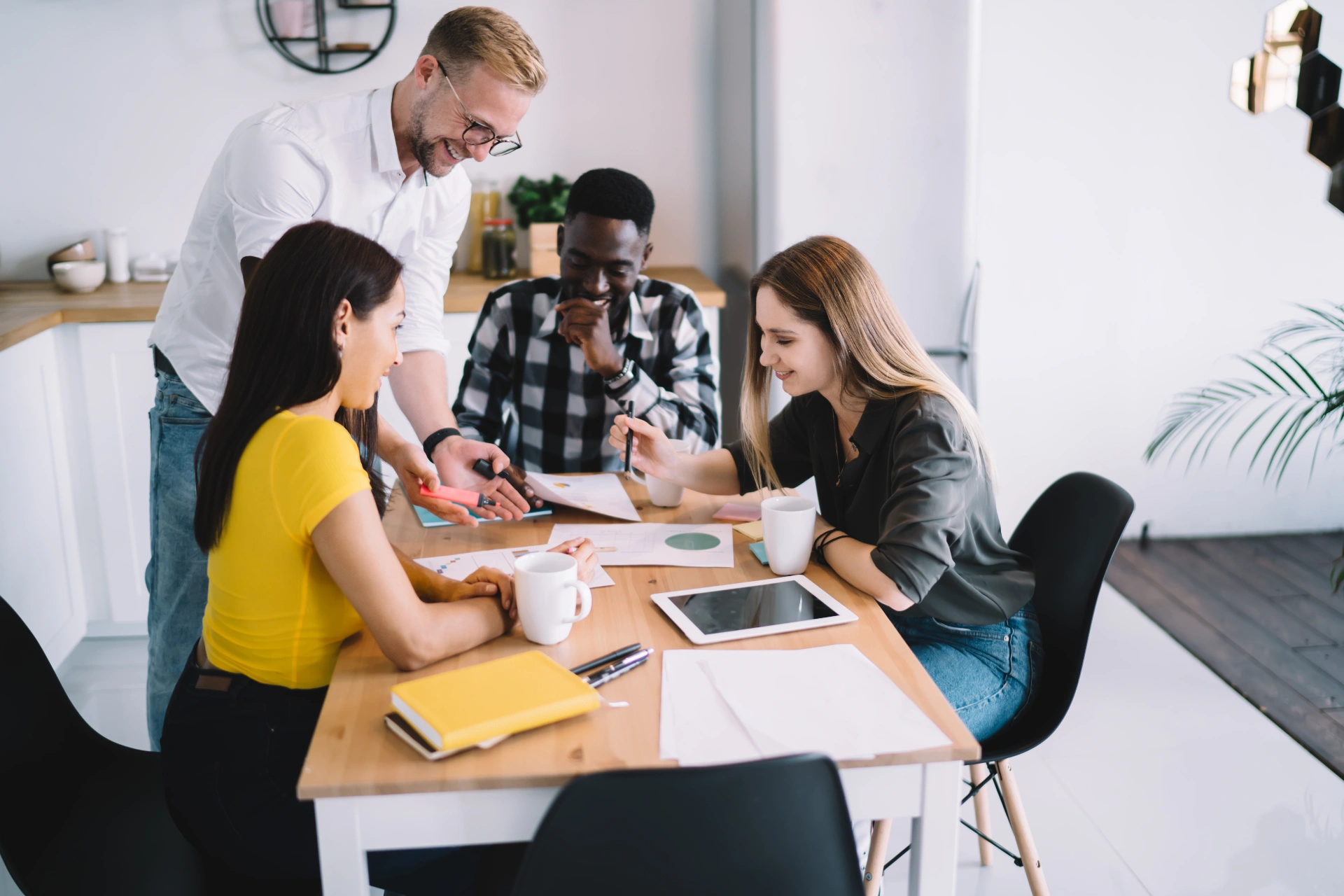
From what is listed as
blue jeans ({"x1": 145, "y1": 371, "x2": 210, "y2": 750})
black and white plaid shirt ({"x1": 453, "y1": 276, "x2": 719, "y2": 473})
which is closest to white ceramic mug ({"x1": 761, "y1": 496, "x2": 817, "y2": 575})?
black and white plaid shirt ({"x1": 453, "y1": 276, "x2": 719, "y2": 473})

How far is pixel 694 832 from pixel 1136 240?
3.16 metres

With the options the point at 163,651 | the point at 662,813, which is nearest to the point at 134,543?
the point at 163,651

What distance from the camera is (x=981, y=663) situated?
63.5 inches

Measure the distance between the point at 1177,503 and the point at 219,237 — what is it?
3225 millimetres

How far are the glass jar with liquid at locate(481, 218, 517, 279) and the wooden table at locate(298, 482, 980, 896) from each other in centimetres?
218

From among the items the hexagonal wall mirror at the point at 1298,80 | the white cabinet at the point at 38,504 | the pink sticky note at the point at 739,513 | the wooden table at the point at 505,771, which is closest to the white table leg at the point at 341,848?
the wooden table at the point at 505,771

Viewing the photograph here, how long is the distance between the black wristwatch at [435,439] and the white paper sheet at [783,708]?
2.74 feet

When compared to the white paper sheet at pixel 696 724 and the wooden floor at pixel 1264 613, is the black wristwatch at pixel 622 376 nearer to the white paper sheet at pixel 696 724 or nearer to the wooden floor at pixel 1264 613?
the white paper sheet at pixel 696 724

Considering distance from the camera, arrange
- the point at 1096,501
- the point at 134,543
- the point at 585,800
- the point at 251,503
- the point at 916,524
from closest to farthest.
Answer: the point at 585,800
the point at 251,503
the point at 916,524
the point at 1096,501
the point at 134,543

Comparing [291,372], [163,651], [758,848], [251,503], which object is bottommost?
[163,651]

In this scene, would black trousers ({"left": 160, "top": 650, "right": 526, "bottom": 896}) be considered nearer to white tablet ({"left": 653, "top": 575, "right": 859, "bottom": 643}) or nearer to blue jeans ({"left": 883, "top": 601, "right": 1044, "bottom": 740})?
white tablet ({"left": 653, "top": 575, "right": 859, "bottom": 643})

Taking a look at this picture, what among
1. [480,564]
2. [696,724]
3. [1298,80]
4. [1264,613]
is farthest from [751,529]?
[1298,80]

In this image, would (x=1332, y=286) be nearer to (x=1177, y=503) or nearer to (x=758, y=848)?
(x=1177, y=503)

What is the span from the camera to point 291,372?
1.27 meters
